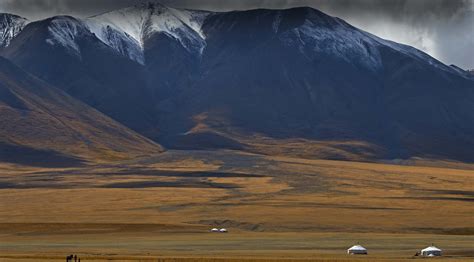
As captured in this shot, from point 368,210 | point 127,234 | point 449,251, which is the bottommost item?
point 449,251

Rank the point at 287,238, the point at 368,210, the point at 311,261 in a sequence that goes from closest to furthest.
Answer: the point at 311,261
the point at 287,238
the point at 368,210

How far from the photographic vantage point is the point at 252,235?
430ft

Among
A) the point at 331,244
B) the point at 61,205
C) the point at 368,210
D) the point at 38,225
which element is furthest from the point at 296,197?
the point at 331,244

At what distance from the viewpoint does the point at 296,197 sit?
18788 cm

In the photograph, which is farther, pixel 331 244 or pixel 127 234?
pixel 127 234

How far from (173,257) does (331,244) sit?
28.5 meters

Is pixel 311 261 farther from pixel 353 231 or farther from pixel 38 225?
pixel 38 225

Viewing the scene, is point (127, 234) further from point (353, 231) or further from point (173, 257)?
point (173, 257)

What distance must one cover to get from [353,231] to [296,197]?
4912cm

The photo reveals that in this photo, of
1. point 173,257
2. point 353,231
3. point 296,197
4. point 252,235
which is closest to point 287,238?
point 252,235

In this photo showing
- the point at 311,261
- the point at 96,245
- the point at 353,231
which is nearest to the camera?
the point at 311,261

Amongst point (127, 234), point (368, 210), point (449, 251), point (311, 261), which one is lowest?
point (311, 261)

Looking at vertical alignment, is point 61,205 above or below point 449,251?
above

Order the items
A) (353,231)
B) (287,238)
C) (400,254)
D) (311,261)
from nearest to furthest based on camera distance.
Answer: (311,261), (400,254), (287,238), (353,231)
